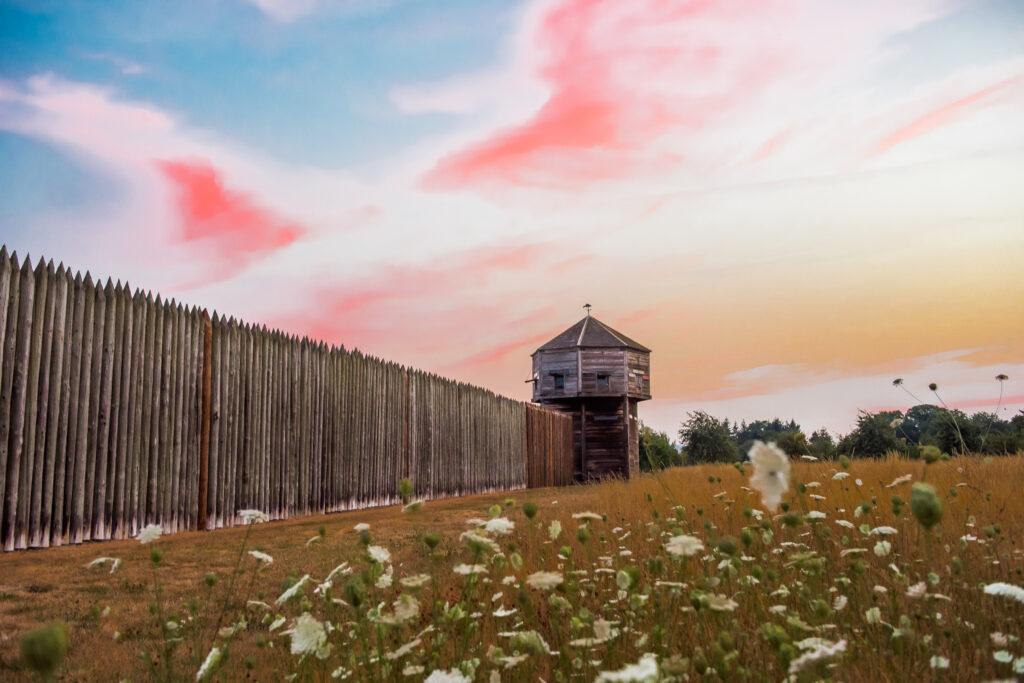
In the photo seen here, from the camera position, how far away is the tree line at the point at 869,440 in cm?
793

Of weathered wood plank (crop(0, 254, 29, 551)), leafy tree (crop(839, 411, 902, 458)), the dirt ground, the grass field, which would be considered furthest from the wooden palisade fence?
leafy tree (crop(839, 411, 902, 458))

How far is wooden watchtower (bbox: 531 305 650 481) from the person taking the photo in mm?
23422

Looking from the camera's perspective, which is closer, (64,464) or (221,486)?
(64,464)

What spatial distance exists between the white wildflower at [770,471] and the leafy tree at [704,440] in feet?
99.6

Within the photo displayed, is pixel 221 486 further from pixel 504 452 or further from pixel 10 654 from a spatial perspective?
pixel 504 452

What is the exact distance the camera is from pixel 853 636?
7.48 ft

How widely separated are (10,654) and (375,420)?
7.95m

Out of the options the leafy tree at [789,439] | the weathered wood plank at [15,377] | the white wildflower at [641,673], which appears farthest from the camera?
the weathered wood plank at [15,377]

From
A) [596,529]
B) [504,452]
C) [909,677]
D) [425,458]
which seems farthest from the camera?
[504,452]

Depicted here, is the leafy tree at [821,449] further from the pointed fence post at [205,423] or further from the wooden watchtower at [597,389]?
the wooden watchtower at [597,389]

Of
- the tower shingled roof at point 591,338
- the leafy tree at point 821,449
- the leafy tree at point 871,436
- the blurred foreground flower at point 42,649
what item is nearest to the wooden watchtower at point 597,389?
the tower shingled roof at point 591,338

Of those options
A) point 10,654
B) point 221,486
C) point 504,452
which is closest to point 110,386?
point 221,486

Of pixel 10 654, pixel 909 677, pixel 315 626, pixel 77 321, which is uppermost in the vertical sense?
pixel 77 321

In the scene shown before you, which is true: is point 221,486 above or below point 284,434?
below
